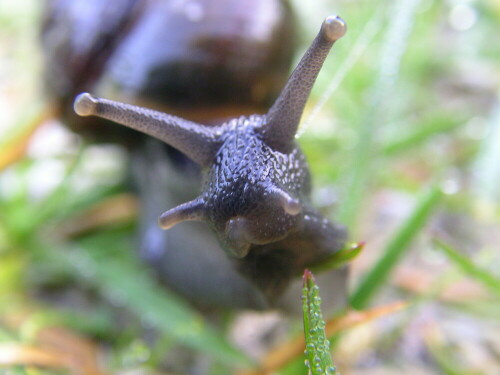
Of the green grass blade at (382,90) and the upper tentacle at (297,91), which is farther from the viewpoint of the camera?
the green grass blade at (382,90)

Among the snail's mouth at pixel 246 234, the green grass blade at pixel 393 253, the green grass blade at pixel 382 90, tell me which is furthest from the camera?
the green grass blade at pixel 382 90

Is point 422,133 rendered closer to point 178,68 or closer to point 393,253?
point 393,253

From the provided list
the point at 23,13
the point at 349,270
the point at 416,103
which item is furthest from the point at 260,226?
the point at 23,13

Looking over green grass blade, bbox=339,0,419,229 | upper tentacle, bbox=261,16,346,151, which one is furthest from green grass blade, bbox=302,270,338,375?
green grass blade, bbox=339,0,419,229

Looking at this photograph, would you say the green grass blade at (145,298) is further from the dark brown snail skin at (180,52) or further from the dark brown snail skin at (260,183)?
the dark brown snail skin at (180,52)

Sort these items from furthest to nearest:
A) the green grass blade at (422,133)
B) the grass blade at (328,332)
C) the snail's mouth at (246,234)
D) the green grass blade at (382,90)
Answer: the green grass blade at (422,133), the green grass blade at (382,90), the grass blade at (328,332), the snail's mouth at (246,234)

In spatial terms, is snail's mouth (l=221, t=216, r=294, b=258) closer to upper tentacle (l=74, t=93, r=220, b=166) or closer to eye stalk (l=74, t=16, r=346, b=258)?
eye stalk (l=74, t=16, r=346, b=258)

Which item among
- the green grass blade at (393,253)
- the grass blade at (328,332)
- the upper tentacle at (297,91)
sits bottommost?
the grass blade at (328,332)

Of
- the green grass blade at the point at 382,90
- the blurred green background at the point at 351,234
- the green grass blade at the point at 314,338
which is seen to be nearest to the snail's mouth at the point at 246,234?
the green grass blade at the point at 314,338
